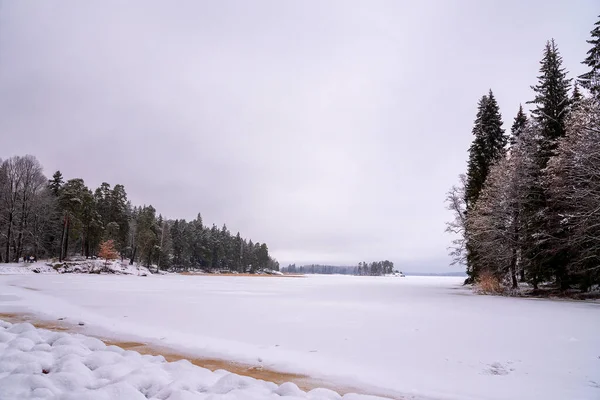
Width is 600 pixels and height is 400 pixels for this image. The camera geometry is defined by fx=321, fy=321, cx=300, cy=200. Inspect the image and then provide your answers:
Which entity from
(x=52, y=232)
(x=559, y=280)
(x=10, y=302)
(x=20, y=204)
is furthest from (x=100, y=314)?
(x=52, y=232)

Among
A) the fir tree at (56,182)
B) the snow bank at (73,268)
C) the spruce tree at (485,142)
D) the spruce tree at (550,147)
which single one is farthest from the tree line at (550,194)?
the fir tree at (56,182)

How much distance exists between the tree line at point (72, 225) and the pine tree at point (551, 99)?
55.6 meters

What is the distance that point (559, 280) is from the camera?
19.8 m

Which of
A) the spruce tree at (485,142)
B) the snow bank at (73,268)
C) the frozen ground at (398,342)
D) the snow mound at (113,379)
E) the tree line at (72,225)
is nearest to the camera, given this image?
the snow mound at (113,379)

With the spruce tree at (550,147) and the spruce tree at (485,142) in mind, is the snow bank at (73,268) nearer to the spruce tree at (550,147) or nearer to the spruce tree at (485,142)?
the spruce tree at (485,142)

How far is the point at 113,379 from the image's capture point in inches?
174

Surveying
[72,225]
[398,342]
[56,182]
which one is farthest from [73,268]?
[398,342]

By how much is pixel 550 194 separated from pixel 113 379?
2298 centimetres

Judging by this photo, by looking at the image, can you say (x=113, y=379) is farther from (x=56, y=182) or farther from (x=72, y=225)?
(x=56, y=182)

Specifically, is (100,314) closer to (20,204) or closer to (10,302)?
(10,302)

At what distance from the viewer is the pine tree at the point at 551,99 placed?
20.4m

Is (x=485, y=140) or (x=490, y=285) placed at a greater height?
(x=485, y=140)

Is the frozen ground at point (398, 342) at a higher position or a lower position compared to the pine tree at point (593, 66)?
lower

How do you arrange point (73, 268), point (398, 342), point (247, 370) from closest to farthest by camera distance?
point (247, 370) → point (398, 342) → point (73, 268)
